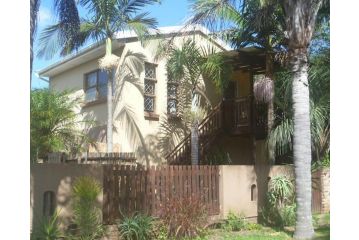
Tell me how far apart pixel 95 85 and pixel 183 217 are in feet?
26.5

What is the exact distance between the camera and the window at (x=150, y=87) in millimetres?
15453

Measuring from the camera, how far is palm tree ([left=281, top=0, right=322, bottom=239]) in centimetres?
1002

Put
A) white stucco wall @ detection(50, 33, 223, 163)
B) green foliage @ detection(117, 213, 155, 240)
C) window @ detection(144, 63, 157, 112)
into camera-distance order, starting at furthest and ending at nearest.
Result: window @ detection(144, 63, 157, 112), white stucco wall @ detection(50, 33, 223, 163), green foliage @ detection(117, 213, 155, 240)

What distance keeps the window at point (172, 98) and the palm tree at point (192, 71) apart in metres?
0.95

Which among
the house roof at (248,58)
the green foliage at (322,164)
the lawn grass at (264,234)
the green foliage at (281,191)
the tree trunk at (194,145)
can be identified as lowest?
the lawn grass at (264,234)

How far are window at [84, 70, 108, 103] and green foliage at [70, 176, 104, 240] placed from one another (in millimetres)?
7370

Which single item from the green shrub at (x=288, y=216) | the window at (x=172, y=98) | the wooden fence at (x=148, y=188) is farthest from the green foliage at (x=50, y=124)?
the green shrub at (x=288, y=216)

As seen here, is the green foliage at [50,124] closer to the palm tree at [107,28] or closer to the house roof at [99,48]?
the palm tree at [107,28]

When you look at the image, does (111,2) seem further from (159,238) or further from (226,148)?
(159,238)

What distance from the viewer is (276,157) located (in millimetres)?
15727

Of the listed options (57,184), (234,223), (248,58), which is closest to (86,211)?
(57,184)

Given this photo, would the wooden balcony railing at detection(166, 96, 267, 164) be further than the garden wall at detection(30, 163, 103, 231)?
Yes

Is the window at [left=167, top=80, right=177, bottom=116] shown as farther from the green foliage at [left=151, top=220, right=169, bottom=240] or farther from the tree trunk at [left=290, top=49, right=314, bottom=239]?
the green foliage at [left=151, top=220, right=169, bottom=240]

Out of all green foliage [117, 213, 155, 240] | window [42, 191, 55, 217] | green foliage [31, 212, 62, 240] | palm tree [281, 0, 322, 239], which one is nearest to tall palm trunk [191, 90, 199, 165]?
palm tree [281, 0, 322, 239]
